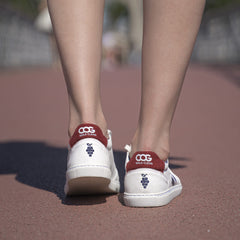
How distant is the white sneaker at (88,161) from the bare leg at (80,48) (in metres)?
0.05

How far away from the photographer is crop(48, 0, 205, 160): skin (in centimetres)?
136

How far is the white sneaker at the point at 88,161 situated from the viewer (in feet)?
4.25

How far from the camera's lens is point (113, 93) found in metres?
5.50

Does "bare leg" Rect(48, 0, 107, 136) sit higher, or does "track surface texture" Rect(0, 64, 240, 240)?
"bare leg" Rect(48, 0, 107, 136)

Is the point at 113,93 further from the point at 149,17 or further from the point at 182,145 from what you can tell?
the point at 149,17

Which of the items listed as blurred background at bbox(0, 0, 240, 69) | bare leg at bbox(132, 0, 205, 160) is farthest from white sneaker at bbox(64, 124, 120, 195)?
blurred background at bbox(0, 0, 240, 69)

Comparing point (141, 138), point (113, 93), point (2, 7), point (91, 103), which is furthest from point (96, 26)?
point (2, 7)

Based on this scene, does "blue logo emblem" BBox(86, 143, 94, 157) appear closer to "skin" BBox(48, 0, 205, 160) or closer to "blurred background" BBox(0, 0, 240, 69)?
"skin" BBox(48, 0, 205, 160)

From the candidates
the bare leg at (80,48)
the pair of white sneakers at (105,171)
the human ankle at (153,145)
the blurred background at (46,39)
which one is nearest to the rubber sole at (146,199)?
the pair of white sneakers at (105,171)

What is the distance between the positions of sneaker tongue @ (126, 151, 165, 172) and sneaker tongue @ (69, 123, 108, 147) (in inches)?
4.7

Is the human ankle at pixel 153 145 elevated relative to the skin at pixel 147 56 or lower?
lower

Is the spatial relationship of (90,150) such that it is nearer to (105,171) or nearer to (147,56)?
(105,171)

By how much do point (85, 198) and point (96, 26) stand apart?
560mm

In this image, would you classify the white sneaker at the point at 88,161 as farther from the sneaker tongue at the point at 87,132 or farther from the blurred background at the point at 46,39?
the blurred background at the point at 46,39
